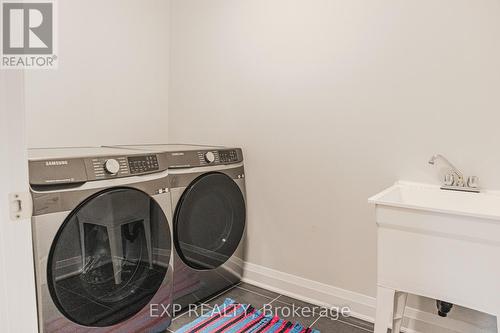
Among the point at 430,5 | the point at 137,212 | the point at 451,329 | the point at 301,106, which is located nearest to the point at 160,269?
the point at 137,212

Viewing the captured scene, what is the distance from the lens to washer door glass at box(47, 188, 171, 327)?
1.56m

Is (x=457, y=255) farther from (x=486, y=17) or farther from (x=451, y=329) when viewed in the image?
(x=486, y=17)

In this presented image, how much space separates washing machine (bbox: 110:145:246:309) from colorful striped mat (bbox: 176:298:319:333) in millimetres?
168

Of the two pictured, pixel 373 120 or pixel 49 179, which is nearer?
pixel 49 179

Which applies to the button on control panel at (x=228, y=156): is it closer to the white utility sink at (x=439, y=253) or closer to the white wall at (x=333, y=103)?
the white wall at (x=333, y=103)

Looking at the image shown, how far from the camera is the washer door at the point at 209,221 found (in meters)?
2.15

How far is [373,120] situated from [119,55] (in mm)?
1793

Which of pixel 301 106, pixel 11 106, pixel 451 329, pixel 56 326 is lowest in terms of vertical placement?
pixel 451 329

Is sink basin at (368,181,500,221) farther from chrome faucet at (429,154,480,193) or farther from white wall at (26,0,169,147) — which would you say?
white wall at (26,0,169,147)

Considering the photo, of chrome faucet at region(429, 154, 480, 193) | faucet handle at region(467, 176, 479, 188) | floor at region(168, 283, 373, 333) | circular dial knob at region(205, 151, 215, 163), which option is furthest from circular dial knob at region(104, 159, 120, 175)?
faucet handle at region(467, 176, 479, 188)

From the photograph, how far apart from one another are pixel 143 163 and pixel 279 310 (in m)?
1.22

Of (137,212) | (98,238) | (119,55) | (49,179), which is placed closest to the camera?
(49,179)

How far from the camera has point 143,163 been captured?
1.84 metres

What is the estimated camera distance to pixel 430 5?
191 cm
